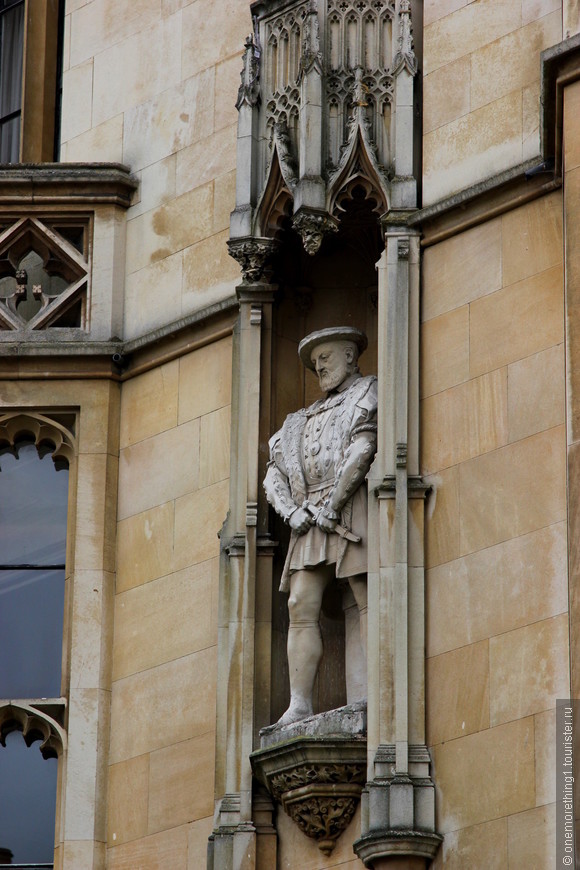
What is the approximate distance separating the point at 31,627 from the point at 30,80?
3776 millimetres

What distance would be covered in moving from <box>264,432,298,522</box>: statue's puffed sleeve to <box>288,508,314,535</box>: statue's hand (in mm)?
55

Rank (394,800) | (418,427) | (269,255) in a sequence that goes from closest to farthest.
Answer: (394,800), (418,427), (269,255)

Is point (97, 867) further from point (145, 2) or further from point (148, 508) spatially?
point (145, 2)

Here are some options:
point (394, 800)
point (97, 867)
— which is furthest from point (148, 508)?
point (394, 800)

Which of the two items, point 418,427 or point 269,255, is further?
point 269,255

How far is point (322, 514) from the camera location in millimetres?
13977

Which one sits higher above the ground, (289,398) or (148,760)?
(289,398)

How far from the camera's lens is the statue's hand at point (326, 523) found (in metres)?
13.9

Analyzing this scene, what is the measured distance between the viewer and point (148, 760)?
1477 centimetres

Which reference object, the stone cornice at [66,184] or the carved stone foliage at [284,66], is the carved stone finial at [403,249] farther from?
the stone cornice at [66,184]

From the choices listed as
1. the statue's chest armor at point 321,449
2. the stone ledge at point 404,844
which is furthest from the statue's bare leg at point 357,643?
the stone ledge at point 404,844

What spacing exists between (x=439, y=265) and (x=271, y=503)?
1.54 m

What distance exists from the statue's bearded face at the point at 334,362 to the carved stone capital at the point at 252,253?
0.63 m

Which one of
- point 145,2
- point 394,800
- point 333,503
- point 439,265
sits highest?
point 145,2
